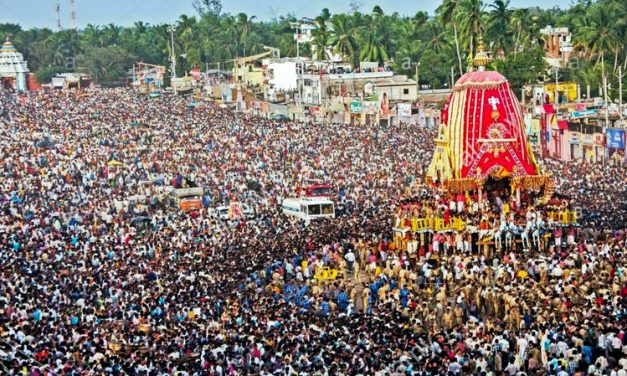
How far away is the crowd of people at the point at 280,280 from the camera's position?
24.4 meters

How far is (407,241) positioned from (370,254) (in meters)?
1.07

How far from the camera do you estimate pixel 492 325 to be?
26688mm

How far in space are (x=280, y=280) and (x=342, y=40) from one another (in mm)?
71085

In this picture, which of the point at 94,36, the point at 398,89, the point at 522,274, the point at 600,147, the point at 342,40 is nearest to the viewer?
the point at 522,274

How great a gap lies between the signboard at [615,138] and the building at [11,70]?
88330 millimetres

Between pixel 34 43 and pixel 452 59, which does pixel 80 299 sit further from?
pixel 34 43

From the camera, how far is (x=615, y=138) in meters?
51.5

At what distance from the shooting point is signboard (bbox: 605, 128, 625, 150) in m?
51.0

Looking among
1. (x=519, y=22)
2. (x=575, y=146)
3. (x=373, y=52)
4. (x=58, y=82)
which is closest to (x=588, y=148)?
(x=575, y=146)

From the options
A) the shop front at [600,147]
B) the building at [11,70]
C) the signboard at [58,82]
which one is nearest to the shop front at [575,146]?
the shop front at [600,147]

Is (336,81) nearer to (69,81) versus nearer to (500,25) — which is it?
(500,25)

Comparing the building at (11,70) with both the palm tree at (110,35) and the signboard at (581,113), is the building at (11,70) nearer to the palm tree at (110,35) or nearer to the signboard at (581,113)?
the palm tree at (110,35)

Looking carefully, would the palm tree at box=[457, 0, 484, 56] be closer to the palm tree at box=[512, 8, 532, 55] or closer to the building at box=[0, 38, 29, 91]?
the palm tree at box=[512, 8, 532, 55]

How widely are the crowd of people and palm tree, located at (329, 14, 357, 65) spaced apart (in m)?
43.5
